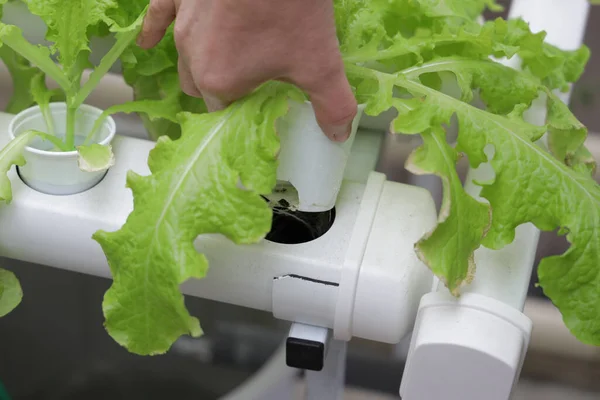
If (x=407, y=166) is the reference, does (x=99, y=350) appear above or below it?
below

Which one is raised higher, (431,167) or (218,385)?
(431,167)

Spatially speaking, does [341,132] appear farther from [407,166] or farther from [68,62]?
[68,62]

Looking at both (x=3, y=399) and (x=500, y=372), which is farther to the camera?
(x=3, y=399)

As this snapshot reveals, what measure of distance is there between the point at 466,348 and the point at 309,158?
6.0 inches

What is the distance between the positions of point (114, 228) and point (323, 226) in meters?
0.14

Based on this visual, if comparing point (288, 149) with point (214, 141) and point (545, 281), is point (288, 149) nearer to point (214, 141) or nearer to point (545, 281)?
point (214, 141)

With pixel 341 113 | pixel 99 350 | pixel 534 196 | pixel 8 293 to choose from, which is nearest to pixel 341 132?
pixel 341 113

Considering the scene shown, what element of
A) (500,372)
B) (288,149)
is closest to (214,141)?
(288,149)

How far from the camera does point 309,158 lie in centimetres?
48

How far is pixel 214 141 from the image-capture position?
0.45 m

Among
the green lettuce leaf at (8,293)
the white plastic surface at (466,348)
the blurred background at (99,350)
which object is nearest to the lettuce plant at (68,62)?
the green lettuce leaf at (8,293)

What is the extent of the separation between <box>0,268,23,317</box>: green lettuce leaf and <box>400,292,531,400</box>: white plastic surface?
26 centimetres

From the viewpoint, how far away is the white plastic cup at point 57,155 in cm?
50

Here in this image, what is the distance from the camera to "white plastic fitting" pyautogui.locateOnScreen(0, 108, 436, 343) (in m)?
0.47
